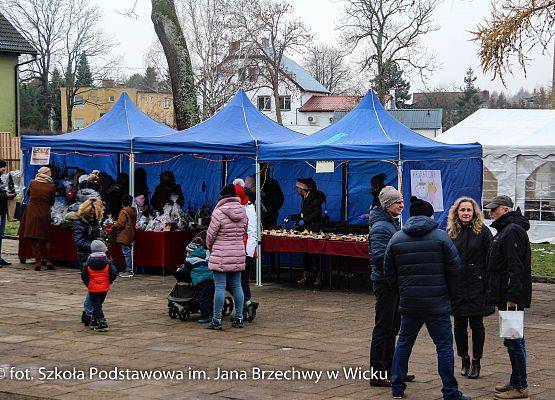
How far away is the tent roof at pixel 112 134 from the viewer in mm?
16766

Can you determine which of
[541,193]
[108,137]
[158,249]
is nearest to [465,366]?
[158,249]

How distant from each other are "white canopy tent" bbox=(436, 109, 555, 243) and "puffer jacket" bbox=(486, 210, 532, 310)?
13285 millimetres

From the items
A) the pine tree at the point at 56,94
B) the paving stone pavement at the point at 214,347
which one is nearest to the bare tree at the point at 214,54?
the pine tree at the point at 56,94

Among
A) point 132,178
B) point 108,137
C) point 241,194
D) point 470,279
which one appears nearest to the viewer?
point 470,279

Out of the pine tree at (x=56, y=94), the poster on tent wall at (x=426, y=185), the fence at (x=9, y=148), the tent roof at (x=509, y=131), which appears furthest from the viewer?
the pine tree at (x=56, y=94)

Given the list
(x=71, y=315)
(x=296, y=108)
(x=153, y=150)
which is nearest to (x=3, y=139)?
(x=153, y=150)

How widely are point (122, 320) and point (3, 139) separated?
2241 cm

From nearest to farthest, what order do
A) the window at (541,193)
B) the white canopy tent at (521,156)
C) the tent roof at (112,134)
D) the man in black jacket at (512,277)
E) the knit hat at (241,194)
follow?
the man in black jacket at (512,277) < the knit hat at (241,194) < the tent roof at (112,134) < the white canopy tent at (521,156) < the window at (541,193)

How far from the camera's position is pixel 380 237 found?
A: 816cm

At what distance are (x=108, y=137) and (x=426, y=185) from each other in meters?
6.18

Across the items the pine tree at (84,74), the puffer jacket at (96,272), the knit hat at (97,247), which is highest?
the pine tree at (84,74)

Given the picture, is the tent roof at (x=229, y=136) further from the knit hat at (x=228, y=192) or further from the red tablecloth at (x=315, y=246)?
the knit hat at (x=228, y=192)

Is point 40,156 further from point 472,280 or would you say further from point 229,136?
point 472,280

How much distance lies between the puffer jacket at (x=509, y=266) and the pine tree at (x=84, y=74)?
6697 cm
